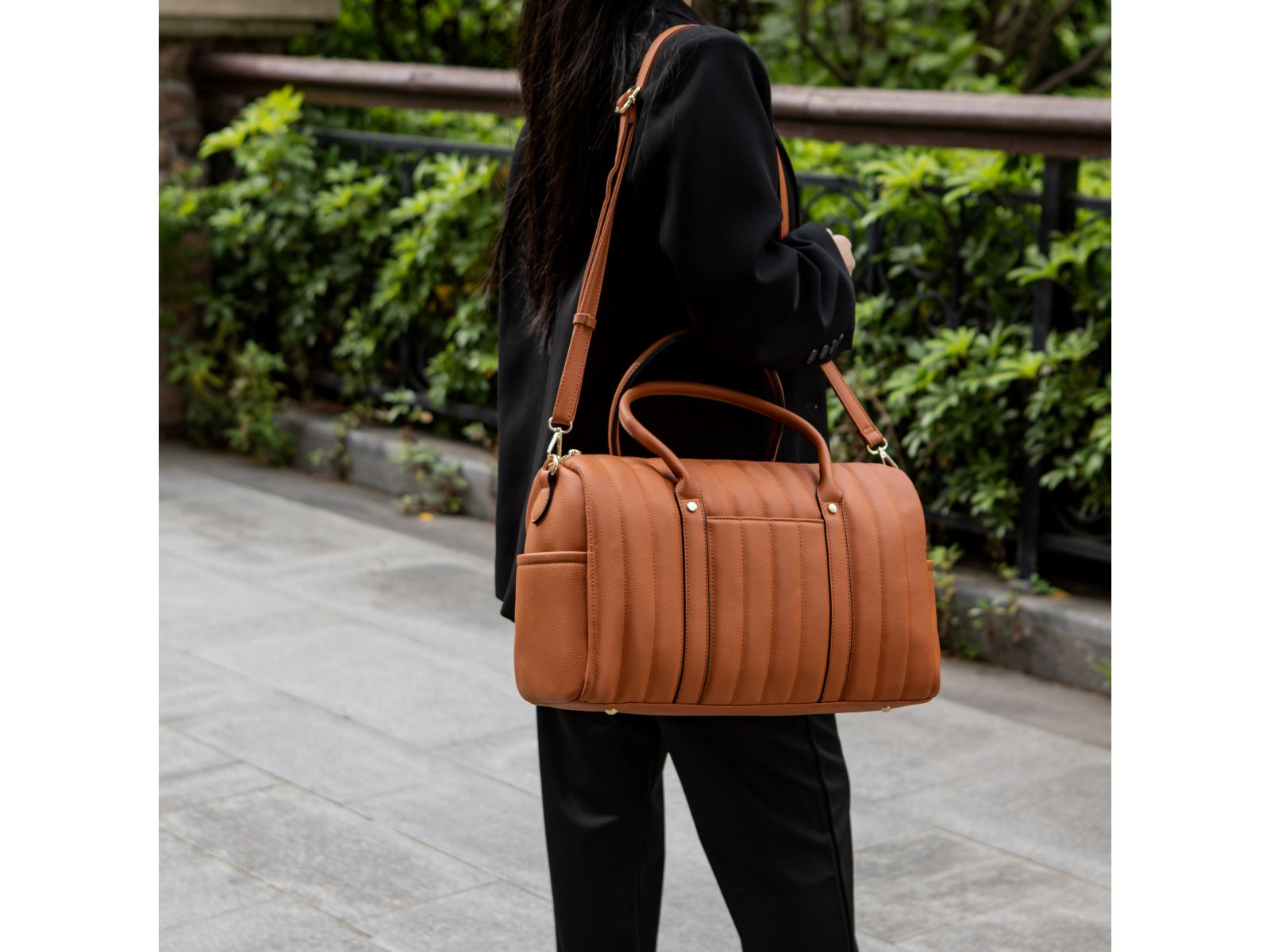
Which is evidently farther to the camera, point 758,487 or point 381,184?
point 381,184

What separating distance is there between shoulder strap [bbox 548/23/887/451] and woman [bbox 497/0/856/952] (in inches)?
0.6

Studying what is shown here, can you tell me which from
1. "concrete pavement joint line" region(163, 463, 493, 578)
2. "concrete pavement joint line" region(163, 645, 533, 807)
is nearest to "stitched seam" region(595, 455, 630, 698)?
"concrete pavement joint line" region(163, 645, 533, 807)

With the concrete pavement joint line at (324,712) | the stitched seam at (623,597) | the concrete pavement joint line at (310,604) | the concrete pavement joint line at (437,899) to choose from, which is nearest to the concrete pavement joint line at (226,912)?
the concrete pavement joint line at (437,899)

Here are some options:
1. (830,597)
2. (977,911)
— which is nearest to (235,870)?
(977,911)

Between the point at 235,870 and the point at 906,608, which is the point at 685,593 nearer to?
the point at 906,608

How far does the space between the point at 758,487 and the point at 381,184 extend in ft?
15.9

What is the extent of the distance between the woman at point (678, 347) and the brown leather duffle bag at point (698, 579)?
0.21 ft

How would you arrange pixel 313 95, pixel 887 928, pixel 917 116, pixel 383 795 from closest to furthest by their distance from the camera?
pixel 887 928
pixel 383 795
pixel 917 116
pixel 313 95

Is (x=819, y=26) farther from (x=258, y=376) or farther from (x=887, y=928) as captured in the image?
(x=887, y=928)

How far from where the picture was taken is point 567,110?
1960mm

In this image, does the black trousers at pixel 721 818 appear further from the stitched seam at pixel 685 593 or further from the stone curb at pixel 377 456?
the stone curb at pixel 377 456

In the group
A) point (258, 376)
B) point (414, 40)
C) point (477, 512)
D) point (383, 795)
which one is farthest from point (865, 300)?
point (414, 40)

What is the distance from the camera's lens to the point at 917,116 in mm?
4855

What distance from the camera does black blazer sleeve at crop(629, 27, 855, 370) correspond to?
1.79 meters
